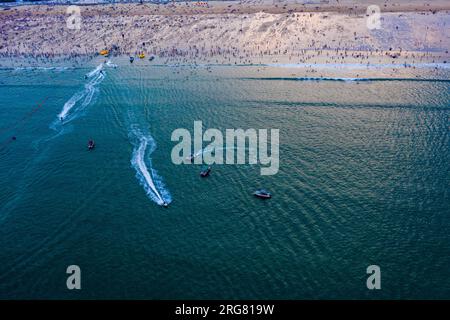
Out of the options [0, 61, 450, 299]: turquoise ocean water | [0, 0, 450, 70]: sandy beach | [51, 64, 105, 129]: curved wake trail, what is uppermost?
[0, 0, 450, 70]: sandy beach

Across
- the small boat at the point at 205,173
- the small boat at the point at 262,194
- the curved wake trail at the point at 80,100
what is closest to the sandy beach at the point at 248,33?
the curved wake trail at the point at 80,100

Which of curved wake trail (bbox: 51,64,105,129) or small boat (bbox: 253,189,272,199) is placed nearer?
small boat (bbox: 253,189,272,199)

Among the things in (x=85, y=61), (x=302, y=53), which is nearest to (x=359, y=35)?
(x=302, y=53)

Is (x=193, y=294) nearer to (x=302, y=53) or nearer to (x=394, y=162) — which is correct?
(x=394, y=162)

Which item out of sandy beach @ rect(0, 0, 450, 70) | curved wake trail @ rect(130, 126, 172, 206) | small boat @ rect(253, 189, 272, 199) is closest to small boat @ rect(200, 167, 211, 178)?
curved wake trail @ rect(130, 126, 172, 206)

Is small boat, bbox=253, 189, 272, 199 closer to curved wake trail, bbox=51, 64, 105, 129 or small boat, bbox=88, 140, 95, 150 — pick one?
small boat, bbox=88, 140, 95, 150

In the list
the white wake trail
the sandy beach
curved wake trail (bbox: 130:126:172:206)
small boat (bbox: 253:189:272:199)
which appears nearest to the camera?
small boat (bbox: 253:189:272:199)
